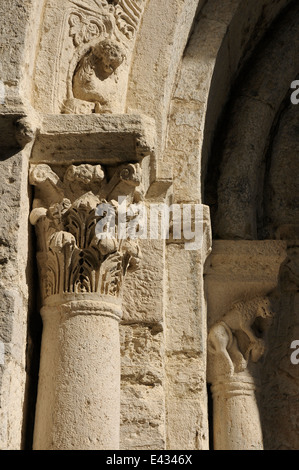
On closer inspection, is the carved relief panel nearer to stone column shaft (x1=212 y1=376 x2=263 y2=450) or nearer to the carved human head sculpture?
the carved human head sculpture

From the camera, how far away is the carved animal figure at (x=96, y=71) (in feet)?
10.9

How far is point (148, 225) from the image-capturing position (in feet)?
11.6

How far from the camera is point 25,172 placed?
304 centimetres

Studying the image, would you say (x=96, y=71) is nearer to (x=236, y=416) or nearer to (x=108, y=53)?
(x=108, y=53)

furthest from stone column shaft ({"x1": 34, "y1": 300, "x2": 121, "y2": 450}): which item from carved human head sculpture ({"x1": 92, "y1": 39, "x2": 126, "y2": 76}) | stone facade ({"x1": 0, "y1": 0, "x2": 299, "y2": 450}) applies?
carved human head sculpture ({"x1": 92, "y1": 39, "x2": 126, "y2": 76})

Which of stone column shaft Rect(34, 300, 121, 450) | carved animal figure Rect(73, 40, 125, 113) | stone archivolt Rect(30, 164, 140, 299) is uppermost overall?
carved animal figure Rect(73, 40, 125, 113)

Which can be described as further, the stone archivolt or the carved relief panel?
the carved relief panel

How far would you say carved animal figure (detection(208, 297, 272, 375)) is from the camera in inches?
156

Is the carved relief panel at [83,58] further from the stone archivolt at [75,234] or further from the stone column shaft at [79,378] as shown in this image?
the stone column shaft at [79,378]

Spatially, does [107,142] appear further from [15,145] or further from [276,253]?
[276,253]

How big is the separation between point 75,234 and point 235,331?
50.9 inches

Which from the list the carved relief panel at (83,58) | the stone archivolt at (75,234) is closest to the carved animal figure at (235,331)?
the stone archivolt at (75,234)

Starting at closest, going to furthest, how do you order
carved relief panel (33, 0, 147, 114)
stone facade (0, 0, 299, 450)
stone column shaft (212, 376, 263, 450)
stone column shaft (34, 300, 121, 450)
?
stone column shaft (34, 300, 121, 450)
stone facade (0, 0, 299, 450)
carved relief panel (33, 0, 147, 114)
stone column shaft (212, 376, 263, 450)

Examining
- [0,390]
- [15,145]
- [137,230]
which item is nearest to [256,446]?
[137,230]
